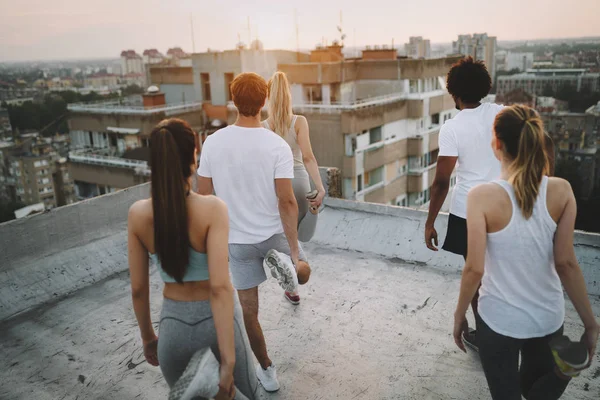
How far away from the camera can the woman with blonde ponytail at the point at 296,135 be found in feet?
10.4

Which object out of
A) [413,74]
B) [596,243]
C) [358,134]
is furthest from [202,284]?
[413,74]

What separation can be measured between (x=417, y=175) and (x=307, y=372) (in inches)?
1253

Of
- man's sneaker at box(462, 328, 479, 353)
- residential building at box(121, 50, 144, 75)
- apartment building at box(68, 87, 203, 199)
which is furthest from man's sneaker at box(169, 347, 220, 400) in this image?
residential building at box(121, 50, 144, 75)

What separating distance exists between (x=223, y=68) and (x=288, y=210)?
32366 millimetres

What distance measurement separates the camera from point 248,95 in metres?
2.58

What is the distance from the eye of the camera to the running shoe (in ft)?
5.80

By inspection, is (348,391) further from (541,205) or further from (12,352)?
(12,352)

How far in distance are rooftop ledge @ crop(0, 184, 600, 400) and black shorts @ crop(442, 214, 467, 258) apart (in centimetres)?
78

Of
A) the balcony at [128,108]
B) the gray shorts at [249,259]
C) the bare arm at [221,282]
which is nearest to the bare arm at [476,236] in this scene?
the bare arm at [221,282]

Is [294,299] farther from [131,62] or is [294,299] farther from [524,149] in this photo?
[131,62]

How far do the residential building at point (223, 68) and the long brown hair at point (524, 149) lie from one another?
31018mm

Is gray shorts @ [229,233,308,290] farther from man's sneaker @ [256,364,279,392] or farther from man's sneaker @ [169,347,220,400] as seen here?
man's sneaker @ [169,347,220,400]

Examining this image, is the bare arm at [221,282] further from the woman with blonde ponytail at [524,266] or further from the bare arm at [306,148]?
the bare arm at [306,148]

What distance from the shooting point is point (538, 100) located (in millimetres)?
42469
